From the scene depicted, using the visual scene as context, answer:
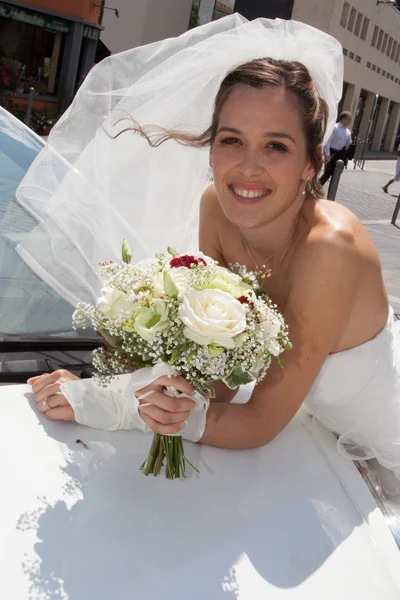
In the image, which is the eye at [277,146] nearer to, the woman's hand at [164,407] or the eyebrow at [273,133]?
the eyebrow at [273,133]

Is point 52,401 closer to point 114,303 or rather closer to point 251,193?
point 114,303

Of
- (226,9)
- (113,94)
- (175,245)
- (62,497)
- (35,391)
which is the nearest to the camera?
(62,497)

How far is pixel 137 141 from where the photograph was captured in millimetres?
2732

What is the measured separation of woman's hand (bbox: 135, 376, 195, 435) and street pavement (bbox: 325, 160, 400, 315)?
199 inches

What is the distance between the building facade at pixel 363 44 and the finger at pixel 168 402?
2913 centimetres

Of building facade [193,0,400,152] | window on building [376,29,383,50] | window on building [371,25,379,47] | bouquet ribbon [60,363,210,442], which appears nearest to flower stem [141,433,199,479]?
bouquet ribbon [60,363,210,442]

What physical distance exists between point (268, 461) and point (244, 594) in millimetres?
495

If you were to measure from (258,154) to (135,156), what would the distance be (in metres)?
1.03

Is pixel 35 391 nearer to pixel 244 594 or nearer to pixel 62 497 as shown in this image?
pixel 62 497

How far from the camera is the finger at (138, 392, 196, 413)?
56.6 inches

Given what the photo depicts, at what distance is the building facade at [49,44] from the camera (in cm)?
1612

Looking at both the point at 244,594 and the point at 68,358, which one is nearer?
the point at 244,594

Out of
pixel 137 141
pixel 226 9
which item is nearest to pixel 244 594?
pixel 137 141

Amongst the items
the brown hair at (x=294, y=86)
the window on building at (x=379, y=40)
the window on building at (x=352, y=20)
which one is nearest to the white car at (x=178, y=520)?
the brown hair at (x=294, y=86)
